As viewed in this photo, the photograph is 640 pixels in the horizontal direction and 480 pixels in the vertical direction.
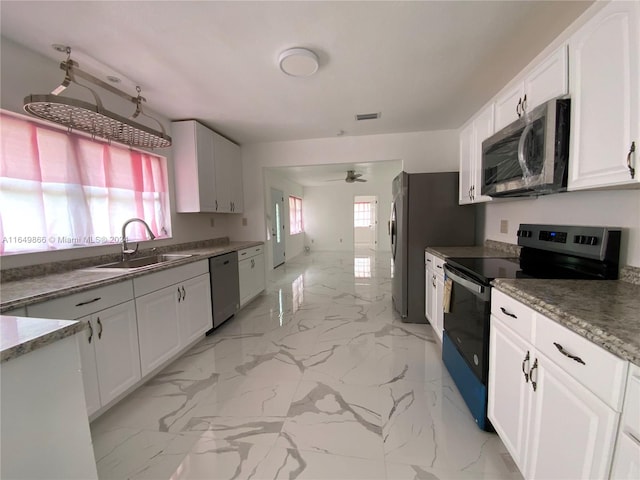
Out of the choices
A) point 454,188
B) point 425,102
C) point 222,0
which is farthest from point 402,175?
point 222,0

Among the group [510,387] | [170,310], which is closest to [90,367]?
[170,310]

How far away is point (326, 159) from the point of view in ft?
12.4

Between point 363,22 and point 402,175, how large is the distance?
1.54 metres

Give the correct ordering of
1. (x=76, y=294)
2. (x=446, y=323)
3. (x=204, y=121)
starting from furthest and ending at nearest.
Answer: (x=204, y=121) < (x=446, y=323) < (x=76, y=294)

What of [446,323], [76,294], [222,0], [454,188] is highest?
[222,0]

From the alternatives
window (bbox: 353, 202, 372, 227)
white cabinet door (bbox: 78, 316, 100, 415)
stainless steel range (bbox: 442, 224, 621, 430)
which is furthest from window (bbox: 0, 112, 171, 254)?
window (bbox: 353, 202, 372, 227)

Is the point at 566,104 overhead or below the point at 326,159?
below

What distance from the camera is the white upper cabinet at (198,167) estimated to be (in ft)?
9.61

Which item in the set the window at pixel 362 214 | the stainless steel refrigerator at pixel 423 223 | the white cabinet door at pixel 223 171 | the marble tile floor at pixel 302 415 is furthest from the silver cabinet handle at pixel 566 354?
the window at pixel 362 214

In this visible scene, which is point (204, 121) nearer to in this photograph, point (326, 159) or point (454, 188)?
point (326, 159)

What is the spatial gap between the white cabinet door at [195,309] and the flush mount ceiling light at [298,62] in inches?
79.0

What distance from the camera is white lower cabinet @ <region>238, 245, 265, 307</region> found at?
3.29 meters

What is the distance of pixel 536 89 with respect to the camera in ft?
4.83

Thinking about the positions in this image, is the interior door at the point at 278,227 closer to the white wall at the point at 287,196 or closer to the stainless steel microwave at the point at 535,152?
the white wall at the point at 287,196
